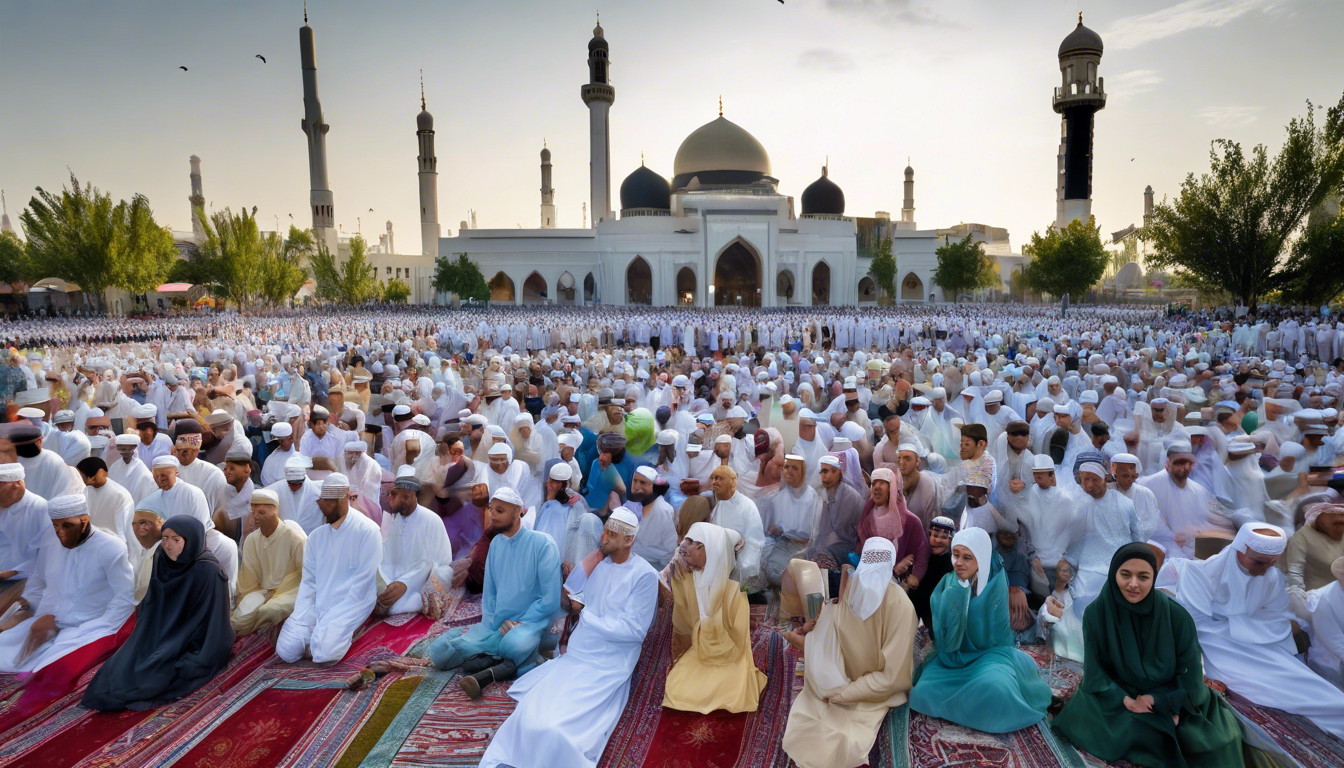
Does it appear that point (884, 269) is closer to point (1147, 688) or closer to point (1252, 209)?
point (1252, 209)

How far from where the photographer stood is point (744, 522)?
3668 millimetres

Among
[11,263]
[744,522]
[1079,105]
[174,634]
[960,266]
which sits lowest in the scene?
[174,634]

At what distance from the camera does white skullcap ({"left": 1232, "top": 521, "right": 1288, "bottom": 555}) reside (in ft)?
8.89

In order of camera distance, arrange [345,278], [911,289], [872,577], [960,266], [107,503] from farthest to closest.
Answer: [911,289], [345,278], [960,266], [107,503], [872,577]

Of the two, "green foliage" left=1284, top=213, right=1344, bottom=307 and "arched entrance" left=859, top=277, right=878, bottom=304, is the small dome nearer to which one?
"arched entrance" left=859, top=277, right=878, bottom=304

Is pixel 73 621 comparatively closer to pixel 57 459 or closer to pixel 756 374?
pixel 57 459

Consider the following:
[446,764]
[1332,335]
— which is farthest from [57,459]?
[1332,335]

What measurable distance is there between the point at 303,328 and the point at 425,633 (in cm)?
1455

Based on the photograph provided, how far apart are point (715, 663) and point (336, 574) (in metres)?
1.74

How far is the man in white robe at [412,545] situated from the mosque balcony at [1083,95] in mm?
34185

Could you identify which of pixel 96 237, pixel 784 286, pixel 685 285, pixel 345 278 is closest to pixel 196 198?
pixel 345 278

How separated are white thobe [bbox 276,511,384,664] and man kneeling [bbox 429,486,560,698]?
17.4 inches

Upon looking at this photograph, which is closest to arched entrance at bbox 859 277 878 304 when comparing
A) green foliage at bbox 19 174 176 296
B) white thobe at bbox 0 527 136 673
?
green foliage at bbox 19 174 176 296

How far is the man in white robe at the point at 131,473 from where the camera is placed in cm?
427
